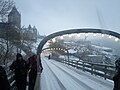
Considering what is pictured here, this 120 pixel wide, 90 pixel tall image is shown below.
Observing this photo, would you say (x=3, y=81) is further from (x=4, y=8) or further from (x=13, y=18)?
(x=13, y=18)

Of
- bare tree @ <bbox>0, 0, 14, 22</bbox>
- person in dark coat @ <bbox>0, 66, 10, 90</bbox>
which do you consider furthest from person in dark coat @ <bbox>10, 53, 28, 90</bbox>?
bare tree @ <bbox>0, 0, 14, 22</bbox>

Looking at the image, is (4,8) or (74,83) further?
(4,8)

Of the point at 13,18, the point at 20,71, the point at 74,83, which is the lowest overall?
the point at 74,83

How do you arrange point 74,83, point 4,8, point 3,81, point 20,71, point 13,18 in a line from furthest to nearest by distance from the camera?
point 13,18
point 4,8
point 74,83
point 20,71
point 3,81

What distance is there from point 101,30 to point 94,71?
44.4 feet

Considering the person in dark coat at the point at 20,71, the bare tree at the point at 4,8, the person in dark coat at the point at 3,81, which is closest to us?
the person in dark coat at the point at 3,81

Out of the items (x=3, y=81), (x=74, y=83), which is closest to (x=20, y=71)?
(x=3, y=81)

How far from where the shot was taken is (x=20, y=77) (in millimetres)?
12844

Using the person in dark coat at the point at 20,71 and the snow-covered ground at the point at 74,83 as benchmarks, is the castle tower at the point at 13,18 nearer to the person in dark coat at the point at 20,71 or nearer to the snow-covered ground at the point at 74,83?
the snow-covered ground at the point at 74,83

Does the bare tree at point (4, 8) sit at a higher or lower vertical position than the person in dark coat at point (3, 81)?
higher

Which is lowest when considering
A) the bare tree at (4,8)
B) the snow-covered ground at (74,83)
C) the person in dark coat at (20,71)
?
the snow-covered ground at (74,83)

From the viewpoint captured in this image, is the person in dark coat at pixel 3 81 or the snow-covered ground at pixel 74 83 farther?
the snow-covered ground at pixel 74 83

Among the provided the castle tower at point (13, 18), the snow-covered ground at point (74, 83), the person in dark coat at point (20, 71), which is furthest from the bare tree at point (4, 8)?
the person in dark coat at point (20, 71)

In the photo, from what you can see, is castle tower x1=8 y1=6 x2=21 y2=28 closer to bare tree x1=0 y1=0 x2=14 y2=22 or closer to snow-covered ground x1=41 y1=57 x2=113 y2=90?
bare tree x1=0 y1=0 x2=14 y2=22
